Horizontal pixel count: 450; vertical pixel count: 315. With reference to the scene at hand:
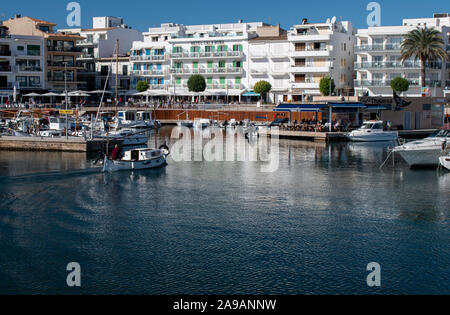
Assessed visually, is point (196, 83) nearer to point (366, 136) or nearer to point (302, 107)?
point (302, 107)

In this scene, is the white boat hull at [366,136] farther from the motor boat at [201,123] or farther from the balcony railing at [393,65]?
the motor boat at [201,123]

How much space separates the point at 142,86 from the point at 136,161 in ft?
220

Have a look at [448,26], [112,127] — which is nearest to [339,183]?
[112,127]

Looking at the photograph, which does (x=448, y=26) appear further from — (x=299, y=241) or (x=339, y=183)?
(x=299, y=241)

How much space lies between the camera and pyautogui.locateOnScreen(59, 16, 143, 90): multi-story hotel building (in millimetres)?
118500

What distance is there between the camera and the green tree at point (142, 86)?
364 feet

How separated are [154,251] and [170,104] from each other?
81015 millimetres

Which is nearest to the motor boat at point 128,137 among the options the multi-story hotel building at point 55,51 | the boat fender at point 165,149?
the boat fender at point 165,149

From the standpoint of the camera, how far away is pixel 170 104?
105500 millimetres

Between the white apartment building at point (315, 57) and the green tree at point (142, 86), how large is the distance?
28879mm

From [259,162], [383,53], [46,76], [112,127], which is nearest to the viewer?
[259,162]

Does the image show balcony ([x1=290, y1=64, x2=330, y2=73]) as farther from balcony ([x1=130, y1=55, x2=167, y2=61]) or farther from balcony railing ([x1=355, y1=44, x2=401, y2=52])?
balcony ([x1=130, y1=55, x2=167, y2=61])

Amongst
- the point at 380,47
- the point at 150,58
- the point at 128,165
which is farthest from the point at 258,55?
the point at 128,165

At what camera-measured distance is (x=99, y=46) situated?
119 meters
